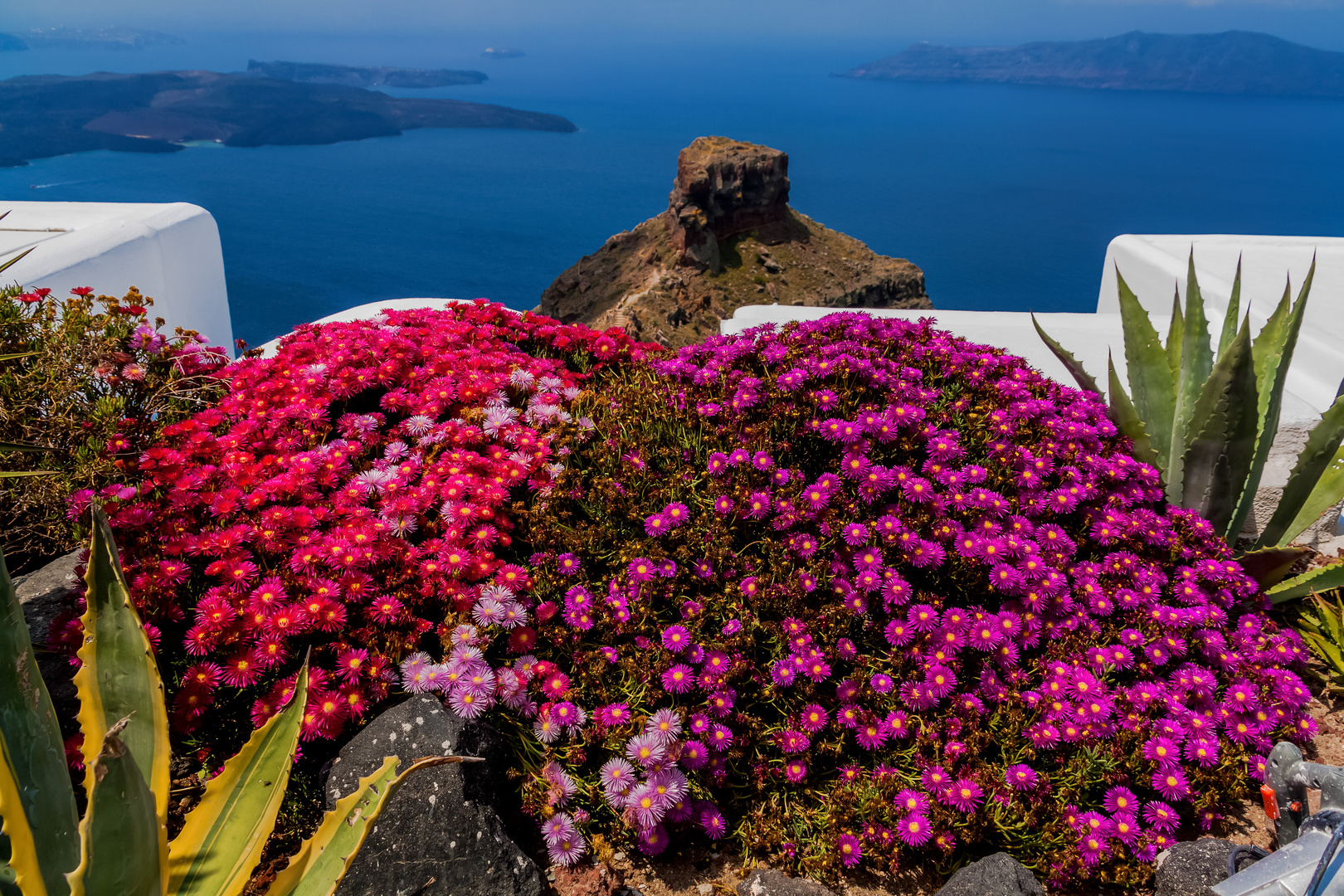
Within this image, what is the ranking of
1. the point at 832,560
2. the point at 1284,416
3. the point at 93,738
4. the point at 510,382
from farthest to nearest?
the point at 1284,416
the point at 510,382
the point at 832,560
the point at 93,738

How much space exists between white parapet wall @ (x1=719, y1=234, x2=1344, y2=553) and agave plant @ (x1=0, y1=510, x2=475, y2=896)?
2895mm

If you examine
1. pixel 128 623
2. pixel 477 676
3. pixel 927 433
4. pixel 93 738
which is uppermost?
pixel 927 433

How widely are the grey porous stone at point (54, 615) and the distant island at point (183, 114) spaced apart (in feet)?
194

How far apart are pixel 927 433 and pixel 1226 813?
1397 millimetres

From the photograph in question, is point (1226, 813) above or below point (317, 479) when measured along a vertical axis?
below

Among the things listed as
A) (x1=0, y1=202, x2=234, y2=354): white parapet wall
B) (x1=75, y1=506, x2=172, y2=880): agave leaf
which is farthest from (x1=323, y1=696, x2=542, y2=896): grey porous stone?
(x1=0, y1=202, x2=234, y2=354): white parapet wall

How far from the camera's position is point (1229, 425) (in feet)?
10.1

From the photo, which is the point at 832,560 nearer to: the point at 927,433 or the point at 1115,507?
the point at 927,433

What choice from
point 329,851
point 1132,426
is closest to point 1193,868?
point 1132,426

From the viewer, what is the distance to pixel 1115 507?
108 inches

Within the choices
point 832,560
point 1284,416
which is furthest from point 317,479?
point 1284,416

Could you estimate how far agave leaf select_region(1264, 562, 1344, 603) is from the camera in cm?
288

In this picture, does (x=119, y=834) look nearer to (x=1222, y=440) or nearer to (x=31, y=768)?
(x=31, y=768)

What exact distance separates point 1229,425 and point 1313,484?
0.47 metres
